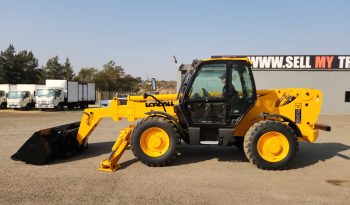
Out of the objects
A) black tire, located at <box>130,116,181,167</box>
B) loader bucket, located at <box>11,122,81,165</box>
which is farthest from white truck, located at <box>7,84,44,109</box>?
black tire, located at <box>130,116,181,167</box>

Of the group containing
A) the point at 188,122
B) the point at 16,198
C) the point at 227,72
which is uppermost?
the point at 227,72

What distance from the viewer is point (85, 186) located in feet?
19.3

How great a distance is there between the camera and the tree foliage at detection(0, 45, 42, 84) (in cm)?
6588

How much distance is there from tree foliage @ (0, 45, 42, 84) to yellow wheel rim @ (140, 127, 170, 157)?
6413 cm

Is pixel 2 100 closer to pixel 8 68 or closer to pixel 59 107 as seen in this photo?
pixel 59 107

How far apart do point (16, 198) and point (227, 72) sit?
4.73 metres

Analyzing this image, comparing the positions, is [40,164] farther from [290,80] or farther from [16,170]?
[290,80]

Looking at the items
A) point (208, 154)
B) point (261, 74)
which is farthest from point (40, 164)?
point (261, 74)

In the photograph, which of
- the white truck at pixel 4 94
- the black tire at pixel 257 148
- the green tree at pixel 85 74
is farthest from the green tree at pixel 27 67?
the black tire at pixel 257 148

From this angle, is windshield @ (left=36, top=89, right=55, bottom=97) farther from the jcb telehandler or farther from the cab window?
the cab window

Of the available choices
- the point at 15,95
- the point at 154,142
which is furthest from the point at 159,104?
the point at 15,95

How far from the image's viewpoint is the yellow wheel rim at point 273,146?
23.5 ft

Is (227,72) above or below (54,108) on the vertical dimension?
above

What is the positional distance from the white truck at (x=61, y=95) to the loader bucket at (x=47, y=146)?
22659mm
